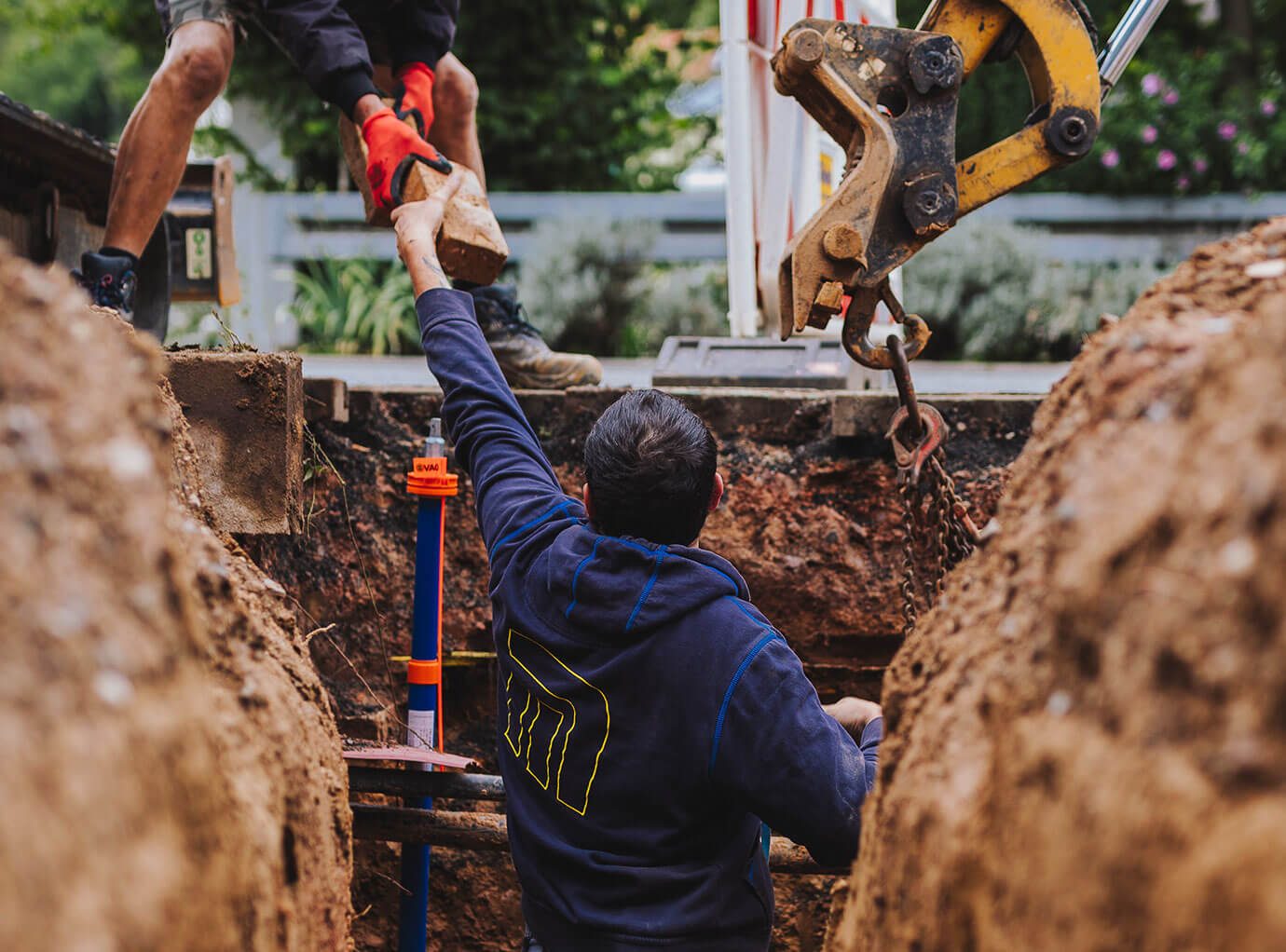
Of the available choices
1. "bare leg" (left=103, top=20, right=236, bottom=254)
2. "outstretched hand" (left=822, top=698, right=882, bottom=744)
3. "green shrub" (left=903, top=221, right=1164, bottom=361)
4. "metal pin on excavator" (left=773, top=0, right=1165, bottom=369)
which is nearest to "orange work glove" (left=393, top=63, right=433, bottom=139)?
"bare leg" (left=103, top=20, right=236, bottom=254)

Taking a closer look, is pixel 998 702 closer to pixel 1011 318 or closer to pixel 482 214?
pixel 482 214

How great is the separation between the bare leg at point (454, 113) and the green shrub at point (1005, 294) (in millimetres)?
4888

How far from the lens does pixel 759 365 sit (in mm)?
3666

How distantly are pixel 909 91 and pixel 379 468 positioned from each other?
70.8 inches

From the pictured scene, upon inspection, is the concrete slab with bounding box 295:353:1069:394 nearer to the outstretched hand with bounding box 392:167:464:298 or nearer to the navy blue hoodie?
the outstretched hand with bounding box 392:167:464:298

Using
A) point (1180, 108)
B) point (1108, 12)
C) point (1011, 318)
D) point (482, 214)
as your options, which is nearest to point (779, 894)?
point (482, 214)

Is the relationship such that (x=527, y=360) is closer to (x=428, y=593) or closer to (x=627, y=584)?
(x=428, y=593)

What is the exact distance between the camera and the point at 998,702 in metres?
0.87

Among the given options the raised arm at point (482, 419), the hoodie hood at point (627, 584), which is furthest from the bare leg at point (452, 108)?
the hoodie hood at point (627, 584)

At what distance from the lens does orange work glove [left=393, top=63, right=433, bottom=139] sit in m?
2.89

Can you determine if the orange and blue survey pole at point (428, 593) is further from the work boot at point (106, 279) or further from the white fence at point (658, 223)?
the white fence at point (658, 223)

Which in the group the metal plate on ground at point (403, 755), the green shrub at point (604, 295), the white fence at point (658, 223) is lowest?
the metal plate on ground at point (403, 755)

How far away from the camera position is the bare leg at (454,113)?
3.38 m

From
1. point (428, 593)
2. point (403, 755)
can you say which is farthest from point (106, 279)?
point (403, 755)
